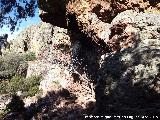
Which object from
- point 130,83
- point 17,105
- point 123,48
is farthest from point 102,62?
point 17,105

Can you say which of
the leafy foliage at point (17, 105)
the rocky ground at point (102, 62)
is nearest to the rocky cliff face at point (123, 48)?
the rocky ground at point (102, 62)

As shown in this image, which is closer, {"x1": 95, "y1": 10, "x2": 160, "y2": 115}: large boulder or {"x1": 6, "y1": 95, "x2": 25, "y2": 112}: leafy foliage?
{"x1": 95, "y1": 10, "x2": 160, "y2": 115}: large boulder

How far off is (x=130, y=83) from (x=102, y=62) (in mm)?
1542

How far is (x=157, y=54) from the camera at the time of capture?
7316 mm

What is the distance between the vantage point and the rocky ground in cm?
684

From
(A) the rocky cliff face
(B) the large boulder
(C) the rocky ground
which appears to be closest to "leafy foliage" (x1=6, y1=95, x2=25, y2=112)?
(C) the rocky ground

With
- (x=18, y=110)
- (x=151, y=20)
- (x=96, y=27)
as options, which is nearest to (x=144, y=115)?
(x=151, y=20)

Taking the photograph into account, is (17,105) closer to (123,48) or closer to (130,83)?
(123,48)

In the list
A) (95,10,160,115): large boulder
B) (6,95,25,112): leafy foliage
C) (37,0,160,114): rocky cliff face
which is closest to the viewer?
(95,10,160,115): large boulder

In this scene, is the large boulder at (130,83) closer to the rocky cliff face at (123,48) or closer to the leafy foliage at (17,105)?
the rocky cliff face at (123,48)

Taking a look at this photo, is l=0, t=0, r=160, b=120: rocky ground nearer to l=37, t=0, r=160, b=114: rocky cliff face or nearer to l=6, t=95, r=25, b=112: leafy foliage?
l=37, t=0, r=160, b=114: rocky cliff face

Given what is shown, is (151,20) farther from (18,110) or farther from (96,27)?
(18,110)

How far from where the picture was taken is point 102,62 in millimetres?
8320

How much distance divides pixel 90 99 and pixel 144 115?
7.79 meters
